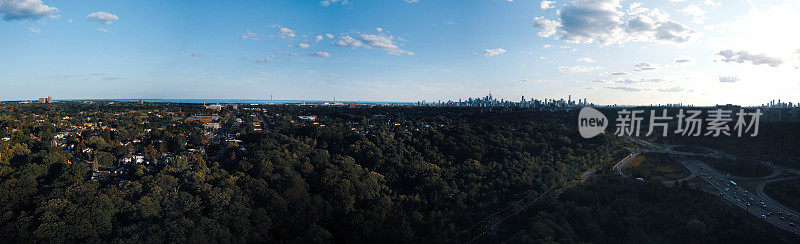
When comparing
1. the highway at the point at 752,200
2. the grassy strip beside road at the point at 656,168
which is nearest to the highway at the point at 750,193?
the highway at the point at 752,200

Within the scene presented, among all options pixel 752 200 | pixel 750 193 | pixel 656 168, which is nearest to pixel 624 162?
pixel 656 168

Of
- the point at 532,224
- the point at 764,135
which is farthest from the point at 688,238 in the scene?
the point at 764,135

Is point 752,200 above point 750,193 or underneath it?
underneath

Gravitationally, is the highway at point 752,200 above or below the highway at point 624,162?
below

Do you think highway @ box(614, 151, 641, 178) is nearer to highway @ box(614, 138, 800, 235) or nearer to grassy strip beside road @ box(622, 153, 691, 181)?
highway @ box(614, 138, 800, 235)

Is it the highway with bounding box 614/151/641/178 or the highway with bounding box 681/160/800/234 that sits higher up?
the highway with bounding box 614/151/641/178

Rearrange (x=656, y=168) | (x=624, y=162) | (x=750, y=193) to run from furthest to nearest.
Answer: (x=624, y=162), (x=656, y=168), (x=750, y=193)

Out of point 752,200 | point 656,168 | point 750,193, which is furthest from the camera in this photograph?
point 656,168

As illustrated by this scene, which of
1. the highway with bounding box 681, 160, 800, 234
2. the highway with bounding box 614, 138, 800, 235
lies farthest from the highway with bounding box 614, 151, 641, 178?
the highway with bounding box 681, 160, 800, 234

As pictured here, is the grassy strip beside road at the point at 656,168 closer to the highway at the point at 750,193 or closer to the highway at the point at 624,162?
the highway at the point at 624,162

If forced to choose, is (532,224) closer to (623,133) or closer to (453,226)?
(453,226)

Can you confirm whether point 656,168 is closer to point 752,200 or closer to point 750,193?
point 750,193
